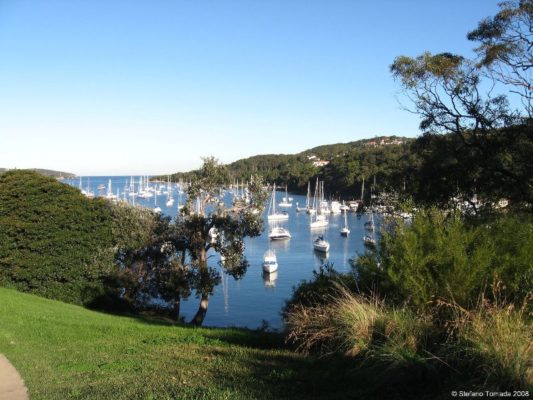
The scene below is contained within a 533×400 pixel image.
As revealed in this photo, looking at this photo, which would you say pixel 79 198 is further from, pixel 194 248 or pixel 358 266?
pixel 358 266

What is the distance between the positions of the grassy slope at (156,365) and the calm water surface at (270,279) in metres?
3.47

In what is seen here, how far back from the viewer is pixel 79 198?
25906 mm

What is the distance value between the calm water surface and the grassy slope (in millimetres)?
3470

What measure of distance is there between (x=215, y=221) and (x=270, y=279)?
71.5ft

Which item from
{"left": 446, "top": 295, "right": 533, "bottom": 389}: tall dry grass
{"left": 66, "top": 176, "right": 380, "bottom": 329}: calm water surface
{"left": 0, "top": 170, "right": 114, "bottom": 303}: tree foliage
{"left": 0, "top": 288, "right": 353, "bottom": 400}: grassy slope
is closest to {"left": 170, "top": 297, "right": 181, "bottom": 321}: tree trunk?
{"left": 66, "top": 176, "right": 380, "bottom": 329}: calm water surface

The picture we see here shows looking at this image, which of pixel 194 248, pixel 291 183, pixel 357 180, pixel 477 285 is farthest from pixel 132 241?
pixel 291 183

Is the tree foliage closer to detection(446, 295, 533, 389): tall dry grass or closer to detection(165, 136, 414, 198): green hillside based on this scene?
detection(446, 295, 533, 389): tall dry grass

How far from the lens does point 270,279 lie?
1746 inches

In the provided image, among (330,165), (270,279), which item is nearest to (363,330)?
(270,279)

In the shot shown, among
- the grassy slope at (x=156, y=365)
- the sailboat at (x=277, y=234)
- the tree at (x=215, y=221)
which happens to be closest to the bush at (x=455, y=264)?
the grassy slope at (x=156, y=365)

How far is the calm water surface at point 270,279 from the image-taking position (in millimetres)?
31484

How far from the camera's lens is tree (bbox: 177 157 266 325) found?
→ 75.9 feet

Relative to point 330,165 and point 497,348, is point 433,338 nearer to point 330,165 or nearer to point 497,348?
point 497,348

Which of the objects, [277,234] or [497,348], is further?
[277,234]
